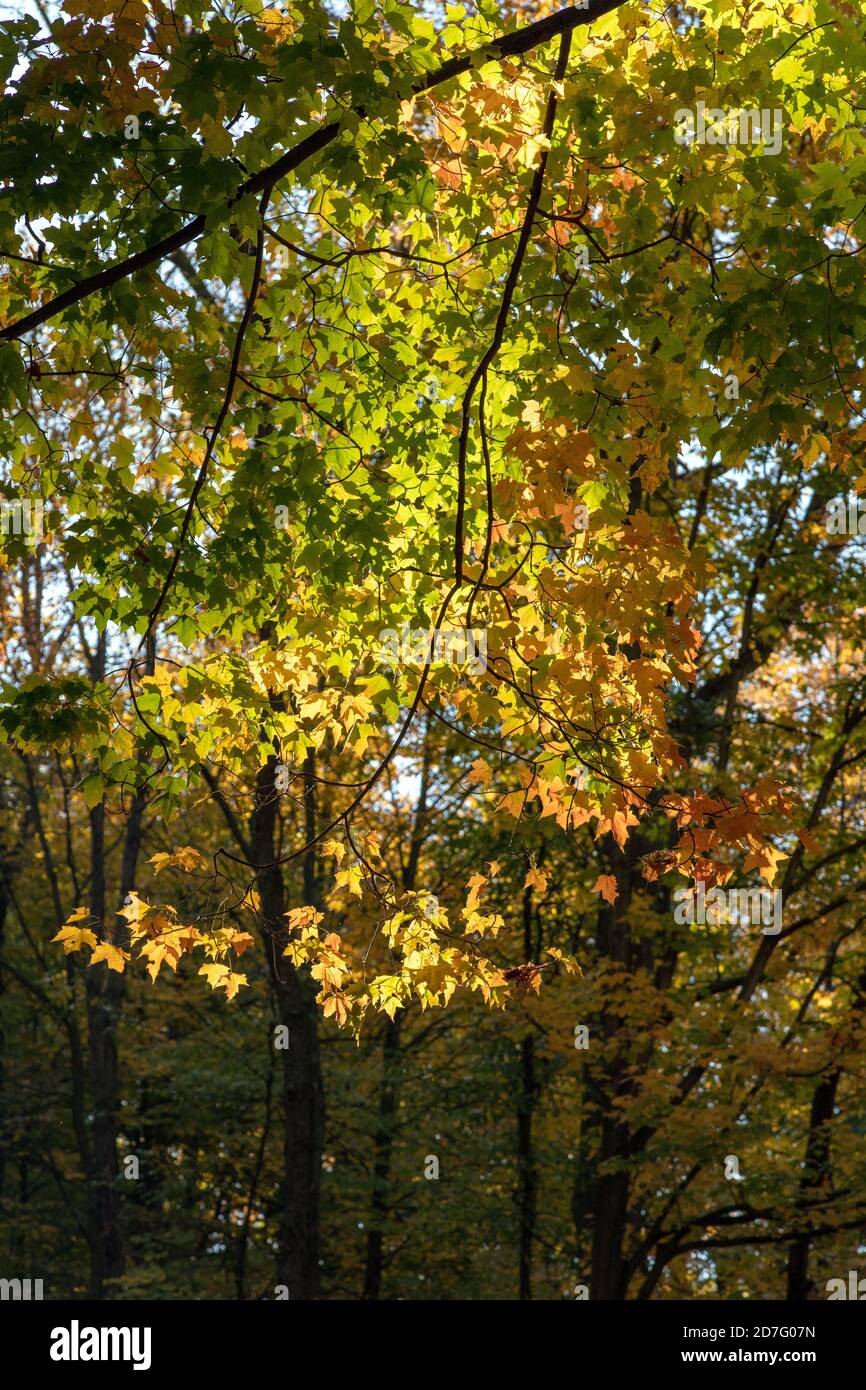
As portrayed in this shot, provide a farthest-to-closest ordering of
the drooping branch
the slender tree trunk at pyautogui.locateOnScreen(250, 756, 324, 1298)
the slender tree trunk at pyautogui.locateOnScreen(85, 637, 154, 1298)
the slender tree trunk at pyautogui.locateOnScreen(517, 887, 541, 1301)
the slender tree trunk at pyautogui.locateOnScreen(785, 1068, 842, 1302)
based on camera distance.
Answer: the slender tree trunk at pyautogui.locateOnScreen(85, 637, 154, 1298), the slender tree trunk at pyautogui.locateOnScreen(517, 887, 541, 1301), the slender tree trunk at pyautogui.locateOnScreen(250, 756, 324, 1298), the slender tree trunk at pyautogui.locateOnScreen(785, 1068, 842, 1302), the drooping branch

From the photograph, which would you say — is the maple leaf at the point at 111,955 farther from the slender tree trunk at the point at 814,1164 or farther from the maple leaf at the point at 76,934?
the slender tree trunk at the point at 814,1164

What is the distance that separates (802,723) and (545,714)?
9.54 meters

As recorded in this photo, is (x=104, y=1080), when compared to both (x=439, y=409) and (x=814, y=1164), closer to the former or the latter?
(x=814, y=1164)

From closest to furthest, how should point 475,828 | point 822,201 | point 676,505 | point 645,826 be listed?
point 822,201, point 645,826, point 676,505, point 475,828

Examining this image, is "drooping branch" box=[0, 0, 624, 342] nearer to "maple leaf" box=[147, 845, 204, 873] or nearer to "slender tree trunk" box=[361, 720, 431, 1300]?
"maple leaf" box=[147, 845, 204, 873]

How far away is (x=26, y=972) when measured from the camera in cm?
2417

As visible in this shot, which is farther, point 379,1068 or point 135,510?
point 379,1068

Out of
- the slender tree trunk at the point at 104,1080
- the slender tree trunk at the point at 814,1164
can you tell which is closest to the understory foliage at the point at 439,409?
the slender tree trunk at the point at 814,1164

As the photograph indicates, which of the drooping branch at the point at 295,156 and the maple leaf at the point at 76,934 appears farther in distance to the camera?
the maple leaf at the point at 76,934

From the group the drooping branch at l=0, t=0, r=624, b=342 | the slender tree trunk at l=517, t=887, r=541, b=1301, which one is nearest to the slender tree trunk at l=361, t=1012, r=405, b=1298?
the slender tree trunk at l=517, t=887, r=541, b=1301

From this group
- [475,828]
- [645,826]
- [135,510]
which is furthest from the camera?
[475,828]

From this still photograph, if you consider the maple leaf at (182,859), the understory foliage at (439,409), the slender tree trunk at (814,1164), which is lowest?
the slender tree trunk at (814,1164)
